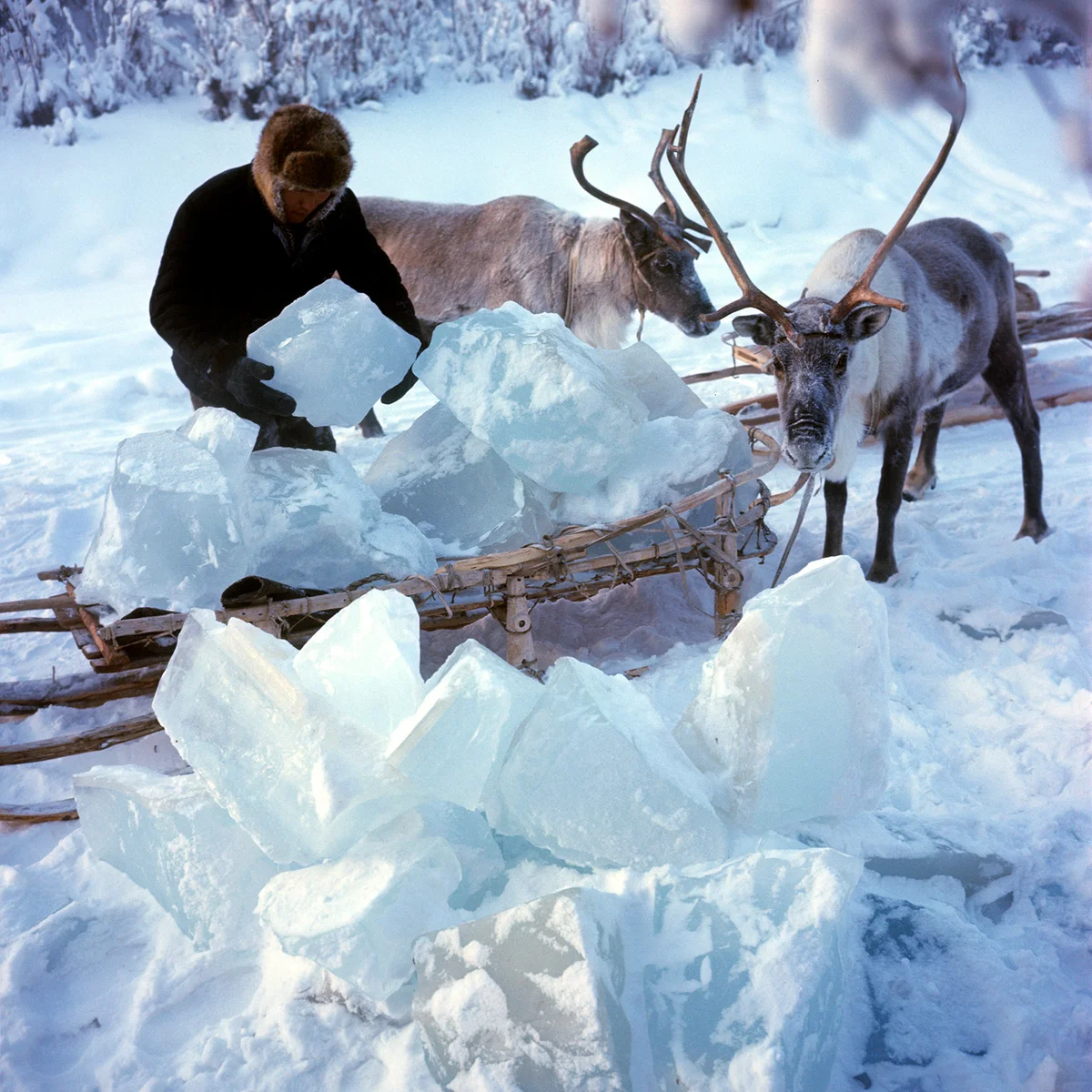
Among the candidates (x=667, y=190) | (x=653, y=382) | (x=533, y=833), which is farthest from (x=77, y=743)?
(x=667, y=190)

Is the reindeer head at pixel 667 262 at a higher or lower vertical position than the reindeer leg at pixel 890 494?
higher

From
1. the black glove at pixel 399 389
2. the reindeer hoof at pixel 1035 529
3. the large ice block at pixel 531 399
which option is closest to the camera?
the large ice block at pixel 531 399

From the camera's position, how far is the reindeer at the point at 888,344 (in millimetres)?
2154

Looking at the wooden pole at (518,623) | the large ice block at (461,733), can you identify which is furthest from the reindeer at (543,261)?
the large ice block at (461,733)

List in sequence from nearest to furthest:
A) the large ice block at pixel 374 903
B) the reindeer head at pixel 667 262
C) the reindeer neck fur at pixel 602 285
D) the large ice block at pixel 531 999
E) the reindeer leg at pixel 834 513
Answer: the large ice block at pixel 531 999 → the large ice block at pixel 374 903 → the reindeer leg at pixel 834 513 → the reindeer head at pixel 667 262 → the reindeer neck fur at pixel 602 285

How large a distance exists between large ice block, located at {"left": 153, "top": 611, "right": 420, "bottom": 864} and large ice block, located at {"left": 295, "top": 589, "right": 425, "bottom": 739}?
74 mm

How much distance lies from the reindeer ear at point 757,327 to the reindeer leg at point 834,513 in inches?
16.6

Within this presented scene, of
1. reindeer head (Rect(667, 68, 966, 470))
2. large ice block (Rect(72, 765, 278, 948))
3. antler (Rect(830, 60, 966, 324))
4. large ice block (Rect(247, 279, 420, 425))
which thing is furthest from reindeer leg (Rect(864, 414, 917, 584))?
large ice block (Rect(72, 765, 278, 948))

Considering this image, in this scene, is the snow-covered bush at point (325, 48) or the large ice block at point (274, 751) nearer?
the large ice block at point (274, 751)

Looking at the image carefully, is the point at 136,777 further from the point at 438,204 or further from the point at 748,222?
the point at 748,222

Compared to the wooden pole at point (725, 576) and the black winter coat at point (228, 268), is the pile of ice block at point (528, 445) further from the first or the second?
the black winter coat at point (228, 268)

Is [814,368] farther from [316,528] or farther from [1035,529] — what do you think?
[316,528]

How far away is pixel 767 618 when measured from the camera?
4.14 ft

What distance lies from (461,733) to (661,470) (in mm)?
914
